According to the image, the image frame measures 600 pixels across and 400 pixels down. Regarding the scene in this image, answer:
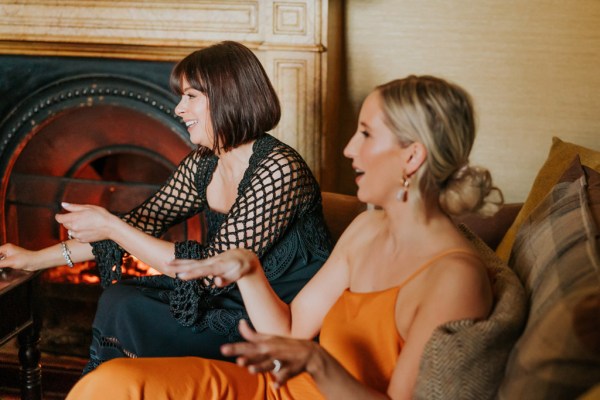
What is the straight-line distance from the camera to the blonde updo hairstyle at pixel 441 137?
1.26 m

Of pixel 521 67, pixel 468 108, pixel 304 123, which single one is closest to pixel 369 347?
pixel 468 108

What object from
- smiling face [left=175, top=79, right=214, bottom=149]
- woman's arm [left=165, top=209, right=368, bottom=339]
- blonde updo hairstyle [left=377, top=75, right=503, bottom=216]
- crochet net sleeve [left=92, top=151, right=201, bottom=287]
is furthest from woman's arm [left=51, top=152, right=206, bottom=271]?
blonde updo hairstyle [left=377, top=75, right=503, bottom=216]

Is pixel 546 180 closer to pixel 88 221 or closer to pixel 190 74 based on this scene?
pixel 190 74

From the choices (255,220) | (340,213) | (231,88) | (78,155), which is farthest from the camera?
(78,155)

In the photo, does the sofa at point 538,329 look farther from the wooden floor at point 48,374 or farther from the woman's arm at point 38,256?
the wooden floor at point 48,374

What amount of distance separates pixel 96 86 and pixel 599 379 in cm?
208

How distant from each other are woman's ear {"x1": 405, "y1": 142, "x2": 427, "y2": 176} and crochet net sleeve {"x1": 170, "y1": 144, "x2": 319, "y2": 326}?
1.80 ft

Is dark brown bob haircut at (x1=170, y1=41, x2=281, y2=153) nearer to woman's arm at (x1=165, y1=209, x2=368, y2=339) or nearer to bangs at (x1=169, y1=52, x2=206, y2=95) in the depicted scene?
bangs at (x1=169, y1=52, x2=206, y2=95)

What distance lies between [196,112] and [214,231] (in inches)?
13.1

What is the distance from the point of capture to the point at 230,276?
1.38m

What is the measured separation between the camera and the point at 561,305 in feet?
3.36

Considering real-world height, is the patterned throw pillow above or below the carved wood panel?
below

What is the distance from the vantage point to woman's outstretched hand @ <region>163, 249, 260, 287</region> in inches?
48.8

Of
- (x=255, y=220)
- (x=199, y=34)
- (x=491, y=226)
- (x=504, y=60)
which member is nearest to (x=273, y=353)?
(x=255, y=220)
